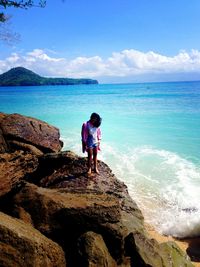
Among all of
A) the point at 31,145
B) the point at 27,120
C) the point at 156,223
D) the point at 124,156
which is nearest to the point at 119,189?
the point at 156,223

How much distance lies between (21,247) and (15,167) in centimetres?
507

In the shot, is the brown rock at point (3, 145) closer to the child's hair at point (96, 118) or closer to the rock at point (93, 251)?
the child's hair at point (96, 118)

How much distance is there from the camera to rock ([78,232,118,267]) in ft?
16.5

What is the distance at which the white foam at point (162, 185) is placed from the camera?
404 inches

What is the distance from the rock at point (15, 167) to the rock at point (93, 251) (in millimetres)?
3462

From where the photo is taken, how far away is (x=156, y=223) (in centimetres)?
1030

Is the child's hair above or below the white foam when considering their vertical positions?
above

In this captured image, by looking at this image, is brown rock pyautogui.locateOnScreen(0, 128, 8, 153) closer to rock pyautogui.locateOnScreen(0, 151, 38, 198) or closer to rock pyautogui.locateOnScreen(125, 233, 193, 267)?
rock pyautogui.locateOnScreen(0, 151, 38, 198)

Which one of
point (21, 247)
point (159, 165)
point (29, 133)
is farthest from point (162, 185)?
point (21, 247)

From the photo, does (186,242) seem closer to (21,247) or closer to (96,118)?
(96,118)

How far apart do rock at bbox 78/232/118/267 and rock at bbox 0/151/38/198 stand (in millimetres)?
3462

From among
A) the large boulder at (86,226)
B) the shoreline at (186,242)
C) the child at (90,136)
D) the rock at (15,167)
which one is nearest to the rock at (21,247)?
the large boulder at (86,226)

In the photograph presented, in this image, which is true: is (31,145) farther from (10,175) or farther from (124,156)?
(124,156)

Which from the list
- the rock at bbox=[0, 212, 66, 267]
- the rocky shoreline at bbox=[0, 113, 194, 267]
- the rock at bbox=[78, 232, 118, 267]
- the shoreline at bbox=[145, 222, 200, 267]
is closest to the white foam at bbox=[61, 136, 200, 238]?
the shoreline at bbox=[145, 222, 200, 267]
